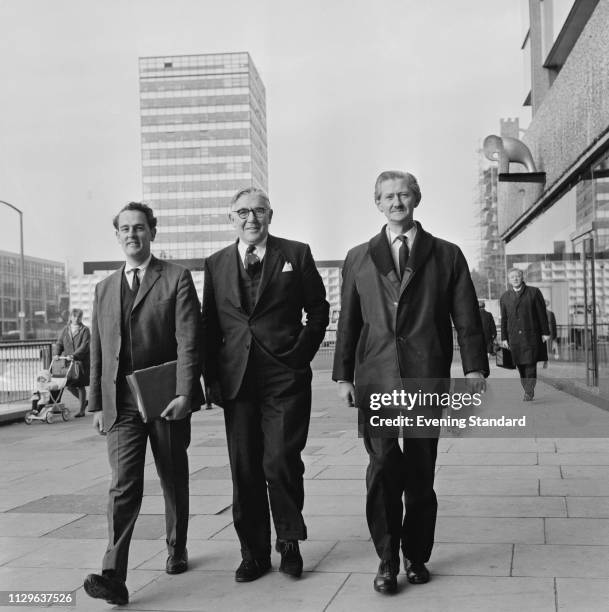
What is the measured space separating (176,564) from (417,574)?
1.22 meters

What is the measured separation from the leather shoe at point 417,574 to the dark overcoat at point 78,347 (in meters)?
10.9

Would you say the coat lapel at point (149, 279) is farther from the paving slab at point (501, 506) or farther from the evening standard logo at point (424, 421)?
the paving slab at point (501, 506)

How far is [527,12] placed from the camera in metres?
21.8

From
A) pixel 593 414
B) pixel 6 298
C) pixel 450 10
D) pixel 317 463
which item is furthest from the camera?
pixel 6 298

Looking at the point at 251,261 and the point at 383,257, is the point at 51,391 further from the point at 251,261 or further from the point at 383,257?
the point at 383,257

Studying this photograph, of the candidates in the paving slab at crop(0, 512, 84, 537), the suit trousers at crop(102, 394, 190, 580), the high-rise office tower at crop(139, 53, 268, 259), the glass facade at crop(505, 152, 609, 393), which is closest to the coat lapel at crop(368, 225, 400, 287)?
the suit trousers at crop(102, 394, 190, 580)

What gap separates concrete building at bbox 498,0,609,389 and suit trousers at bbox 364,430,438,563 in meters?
8.23

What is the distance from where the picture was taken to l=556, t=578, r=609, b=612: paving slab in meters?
3.89

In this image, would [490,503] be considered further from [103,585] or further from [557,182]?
[557,182]

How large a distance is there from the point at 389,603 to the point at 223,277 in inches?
71.9

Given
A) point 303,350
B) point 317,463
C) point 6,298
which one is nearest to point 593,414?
point 317,463

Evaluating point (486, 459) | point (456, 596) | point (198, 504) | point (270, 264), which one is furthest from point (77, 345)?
point (456, 596)

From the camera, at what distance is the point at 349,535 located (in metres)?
5.45

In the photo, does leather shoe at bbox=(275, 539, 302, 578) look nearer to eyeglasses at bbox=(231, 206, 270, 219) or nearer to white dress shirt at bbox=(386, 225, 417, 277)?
white dress shirt at bbox=(386, 225, 417, 277)
